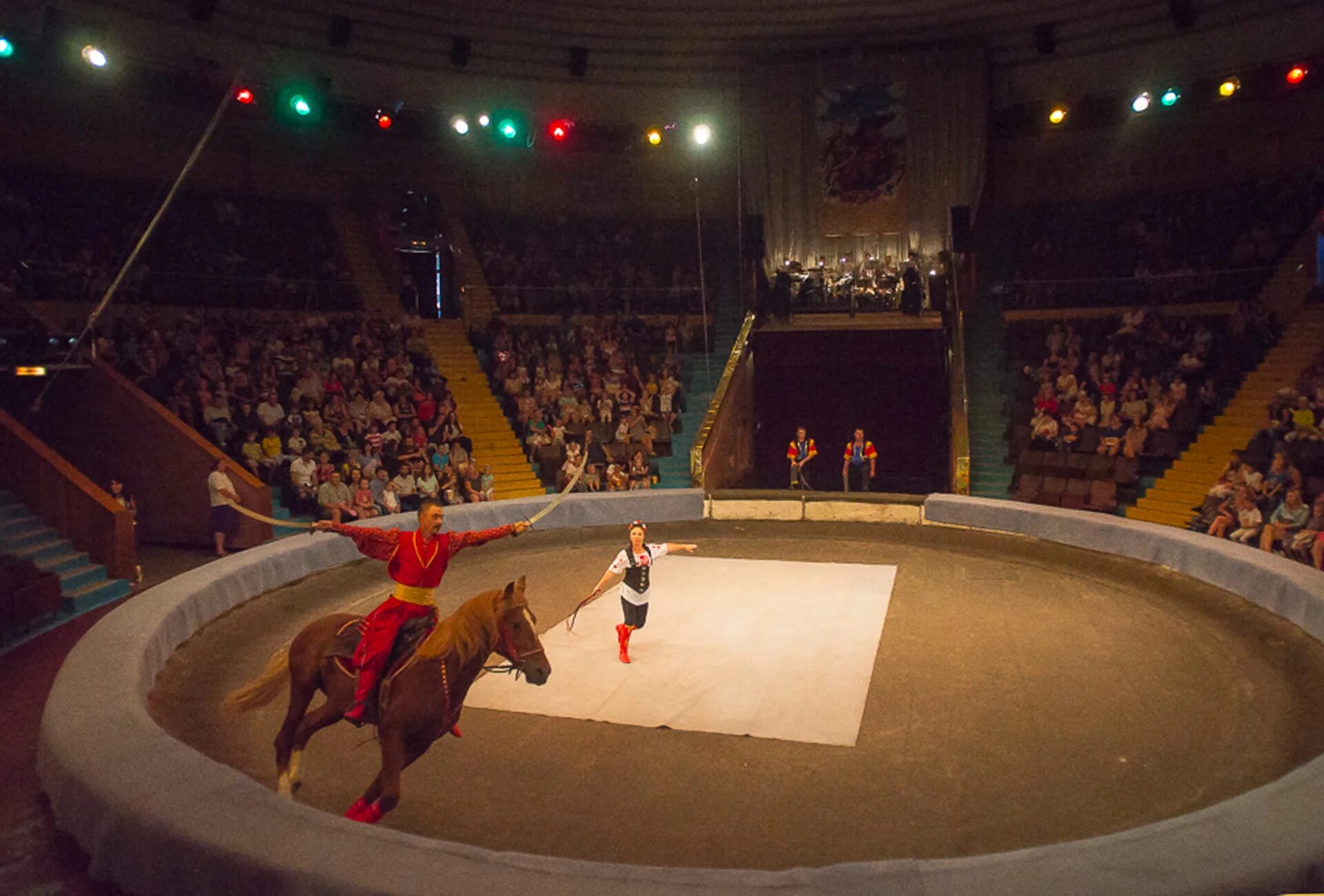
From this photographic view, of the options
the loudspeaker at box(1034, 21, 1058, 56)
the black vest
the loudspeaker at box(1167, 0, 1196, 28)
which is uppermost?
the loudspeaker at box(1034, 21, 1058, 56)

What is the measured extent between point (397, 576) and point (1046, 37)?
21595 mm

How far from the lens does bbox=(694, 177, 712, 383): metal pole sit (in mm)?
21497

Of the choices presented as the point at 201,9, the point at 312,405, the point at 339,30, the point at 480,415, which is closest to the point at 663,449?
the point at 480,415

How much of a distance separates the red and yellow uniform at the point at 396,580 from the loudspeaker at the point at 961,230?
19373 millimetres

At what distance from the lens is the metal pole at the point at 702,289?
21497 mm

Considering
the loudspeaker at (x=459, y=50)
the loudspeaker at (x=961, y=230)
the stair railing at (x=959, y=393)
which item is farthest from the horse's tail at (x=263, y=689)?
the loudspeaker at (x=961, y=230)

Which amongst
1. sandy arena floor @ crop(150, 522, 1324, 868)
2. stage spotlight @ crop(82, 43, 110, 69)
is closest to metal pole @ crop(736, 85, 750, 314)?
stage spotlight @ crop(82, 43, 110, 69)

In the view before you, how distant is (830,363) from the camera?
2088 cm

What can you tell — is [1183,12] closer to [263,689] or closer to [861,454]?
[861,454]

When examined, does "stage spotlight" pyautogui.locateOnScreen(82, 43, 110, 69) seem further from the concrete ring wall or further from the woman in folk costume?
the woman in folk costume

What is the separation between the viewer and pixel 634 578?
848 cm

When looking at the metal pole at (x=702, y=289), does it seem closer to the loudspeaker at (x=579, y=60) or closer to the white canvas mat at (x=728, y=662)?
the loudspeaker at (x=579, y=60)

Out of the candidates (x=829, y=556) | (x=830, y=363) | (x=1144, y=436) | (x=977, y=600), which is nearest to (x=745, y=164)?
(x=830, y=363)

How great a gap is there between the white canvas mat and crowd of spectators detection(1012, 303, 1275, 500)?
6.46 meters
